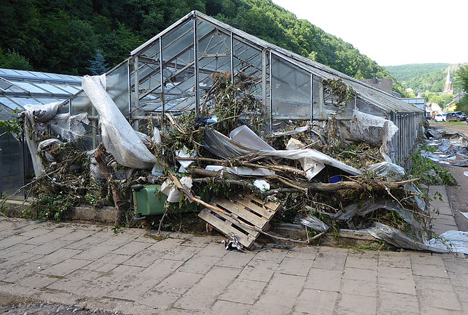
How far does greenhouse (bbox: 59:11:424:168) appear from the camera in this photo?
6925 mm

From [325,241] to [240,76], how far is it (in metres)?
3.74

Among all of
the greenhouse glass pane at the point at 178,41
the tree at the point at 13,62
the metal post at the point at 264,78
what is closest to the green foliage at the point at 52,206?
the greenhouse glass pane at the point at 178,41

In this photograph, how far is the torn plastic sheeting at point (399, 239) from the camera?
18.4 ft

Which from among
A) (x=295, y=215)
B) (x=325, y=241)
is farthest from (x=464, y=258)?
(x=295, y=215)

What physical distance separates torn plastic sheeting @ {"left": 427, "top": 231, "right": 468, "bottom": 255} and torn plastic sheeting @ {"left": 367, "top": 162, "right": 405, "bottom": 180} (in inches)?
43.8

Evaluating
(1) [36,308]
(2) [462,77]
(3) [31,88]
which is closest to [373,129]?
(1) [36,308]

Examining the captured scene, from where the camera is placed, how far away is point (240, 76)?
311 inches

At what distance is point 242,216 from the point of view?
6312mm

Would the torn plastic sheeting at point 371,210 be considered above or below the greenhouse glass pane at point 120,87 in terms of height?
below

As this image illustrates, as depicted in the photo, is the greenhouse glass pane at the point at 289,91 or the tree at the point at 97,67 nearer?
the greenhouse glass pane at the point at 289,91

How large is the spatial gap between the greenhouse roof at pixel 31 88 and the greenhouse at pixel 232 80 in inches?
109

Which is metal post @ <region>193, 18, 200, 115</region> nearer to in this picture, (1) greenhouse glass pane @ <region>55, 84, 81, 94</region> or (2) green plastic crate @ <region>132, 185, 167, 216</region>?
(2) green plastic crate @ <region>132, 185, 167, 216</region>

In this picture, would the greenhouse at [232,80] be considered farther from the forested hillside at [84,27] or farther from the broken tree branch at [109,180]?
the forested hillside at [84,27]

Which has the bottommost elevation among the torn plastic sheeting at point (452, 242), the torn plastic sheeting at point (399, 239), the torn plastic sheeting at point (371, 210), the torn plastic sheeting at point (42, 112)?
the torn plastic sheeting at point (452, 242)
